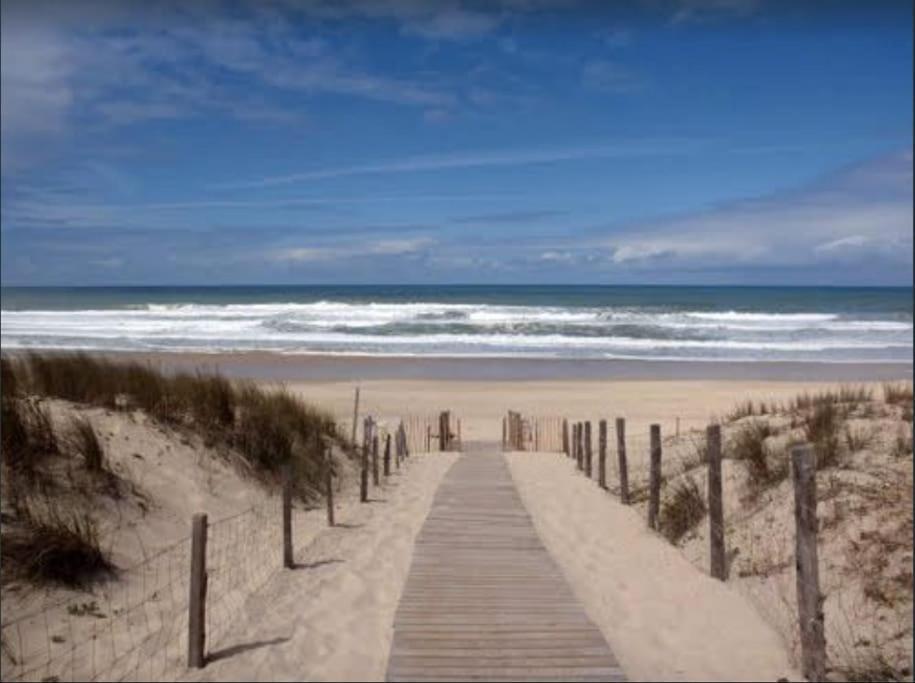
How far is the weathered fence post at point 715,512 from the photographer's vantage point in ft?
28.7

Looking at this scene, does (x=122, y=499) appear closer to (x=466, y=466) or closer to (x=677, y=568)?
(x=677, y=568)

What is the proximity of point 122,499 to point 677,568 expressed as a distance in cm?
576

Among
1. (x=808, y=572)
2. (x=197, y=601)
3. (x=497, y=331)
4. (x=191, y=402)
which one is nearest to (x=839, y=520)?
(x=808, y=572)

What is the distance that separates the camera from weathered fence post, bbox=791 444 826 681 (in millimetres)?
6289

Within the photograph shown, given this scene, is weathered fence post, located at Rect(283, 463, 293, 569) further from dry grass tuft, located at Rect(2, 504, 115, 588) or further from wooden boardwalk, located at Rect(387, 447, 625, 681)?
dry grass tuft, located at Rect(2, 504, 115, 588)

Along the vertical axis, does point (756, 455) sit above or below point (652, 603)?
above

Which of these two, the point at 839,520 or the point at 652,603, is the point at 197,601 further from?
the point at 839,520

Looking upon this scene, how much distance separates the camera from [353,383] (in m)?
30.6

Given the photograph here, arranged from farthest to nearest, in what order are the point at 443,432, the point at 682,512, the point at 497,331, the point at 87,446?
the point at 497,331, the point at 443,432, the point at 682,512, the point at 87,446

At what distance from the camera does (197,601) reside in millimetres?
6566

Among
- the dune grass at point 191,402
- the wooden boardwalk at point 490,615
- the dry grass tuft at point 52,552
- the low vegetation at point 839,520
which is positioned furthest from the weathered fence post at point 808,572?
the dune grass at point 191,402

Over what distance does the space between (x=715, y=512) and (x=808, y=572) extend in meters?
2.32

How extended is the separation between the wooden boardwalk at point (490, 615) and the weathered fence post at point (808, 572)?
1295mm

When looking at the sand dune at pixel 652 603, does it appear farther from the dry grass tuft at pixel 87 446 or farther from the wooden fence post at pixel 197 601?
the dry grass tuft at pixel 87 446
